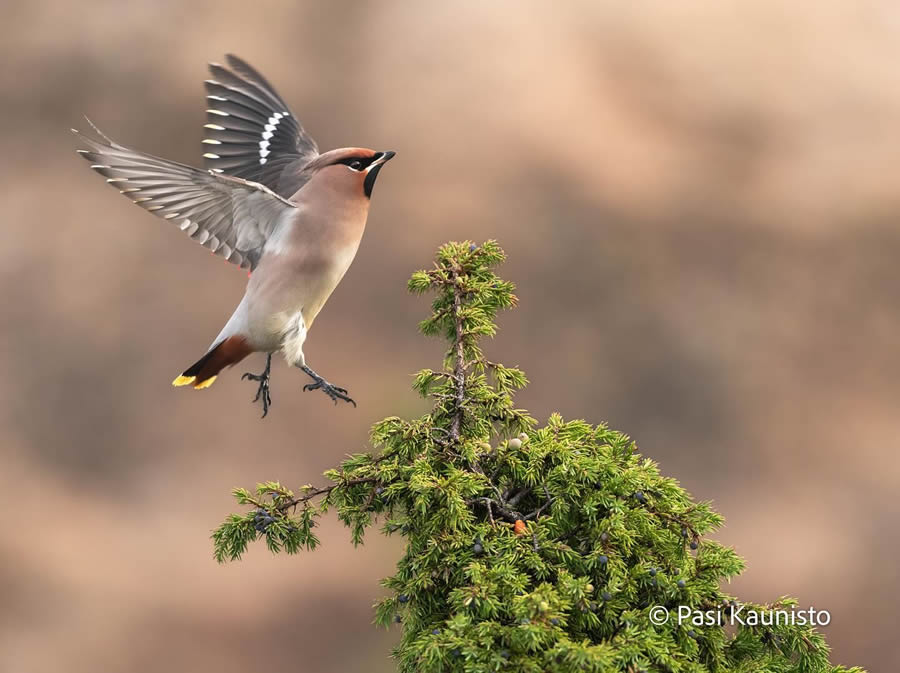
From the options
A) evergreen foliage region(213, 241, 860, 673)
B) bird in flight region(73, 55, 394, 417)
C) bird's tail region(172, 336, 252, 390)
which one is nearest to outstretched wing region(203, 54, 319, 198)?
bird in flight region(73, 55, 394, 417)

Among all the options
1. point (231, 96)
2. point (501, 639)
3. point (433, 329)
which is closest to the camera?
point (501, 639)

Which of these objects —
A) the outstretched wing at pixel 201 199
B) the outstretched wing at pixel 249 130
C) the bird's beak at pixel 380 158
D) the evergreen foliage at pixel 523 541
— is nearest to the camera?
the evergreen foliage at pixel 523 541

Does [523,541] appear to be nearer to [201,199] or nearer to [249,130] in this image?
[201,199]

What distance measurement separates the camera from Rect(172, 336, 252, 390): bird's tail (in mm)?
1929

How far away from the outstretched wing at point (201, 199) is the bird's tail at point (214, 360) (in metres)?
0.20

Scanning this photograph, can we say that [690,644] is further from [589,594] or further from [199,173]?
[199,173]

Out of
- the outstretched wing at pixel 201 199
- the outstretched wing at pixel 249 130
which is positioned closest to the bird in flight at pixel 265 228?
the outstretched wing at pixel 201 199

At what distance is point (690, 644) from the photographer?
1636 mm

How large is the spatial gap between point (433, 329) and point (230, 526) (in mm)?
595

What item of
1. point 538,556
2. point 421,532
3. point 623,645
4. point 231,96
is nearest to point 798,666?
point 623,645

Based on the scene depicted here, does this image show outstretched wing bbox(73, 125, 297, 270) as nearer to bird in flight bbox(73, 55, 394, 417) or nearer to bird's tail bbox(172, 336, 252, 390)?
bird in flight bbox(73, 55, 394, 417)

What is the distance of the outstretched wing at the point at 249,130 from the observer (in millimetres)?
2367

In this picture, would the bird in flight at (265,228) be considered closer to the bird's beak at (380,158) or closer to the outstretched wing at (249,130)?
the bird's beak at (380,158)

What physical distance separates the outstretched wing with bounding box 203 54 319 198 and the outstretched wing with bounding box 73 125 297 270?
0.34m
